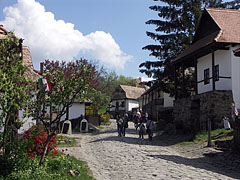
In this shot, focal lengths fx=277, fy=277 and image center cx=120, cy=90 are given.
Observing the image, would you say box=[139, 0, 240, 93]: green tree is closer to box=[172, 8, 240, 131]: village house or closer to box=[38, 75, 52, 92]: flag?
box=[172, 8, 240, 131]: village house

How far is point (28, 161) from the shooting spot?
8.37 m

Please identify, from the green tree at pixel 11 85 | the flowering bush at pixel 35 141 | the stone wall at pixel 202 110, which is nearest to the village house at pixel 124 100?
the stone wall at pixel 202 110

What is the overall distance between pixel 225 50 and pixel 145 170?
1275cm

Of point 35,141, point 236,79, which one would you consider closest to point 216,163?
point 35,141

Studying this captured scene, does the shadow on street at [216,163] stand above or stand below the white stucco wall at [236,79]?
below

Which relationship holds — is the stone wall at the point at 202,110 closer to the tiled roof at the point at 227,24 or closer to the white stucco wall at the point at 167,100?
the tiled roof at the point at 227,24

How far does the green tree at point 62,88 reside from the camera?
8445mm

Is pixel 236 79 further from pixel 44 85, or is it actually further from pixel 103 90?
pixel 103 90

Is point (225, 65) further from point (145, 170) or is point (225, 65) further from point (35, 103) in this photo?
point (35, 103)

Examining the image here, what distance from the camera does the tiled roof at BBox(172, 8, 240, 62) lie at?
18.2m

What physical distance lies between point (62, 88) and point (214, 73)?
12.5 meters

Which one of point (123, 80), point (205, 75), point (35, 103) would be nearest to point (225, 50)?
point (205, 75)

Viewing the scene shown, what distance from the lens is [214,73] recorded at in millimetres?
18312

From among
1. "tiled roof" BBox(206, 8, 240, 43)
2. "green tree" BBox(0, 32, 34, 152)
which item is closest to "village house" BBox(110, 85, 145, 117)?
"tiled roof" BBox(206, 8, 240, 43)
